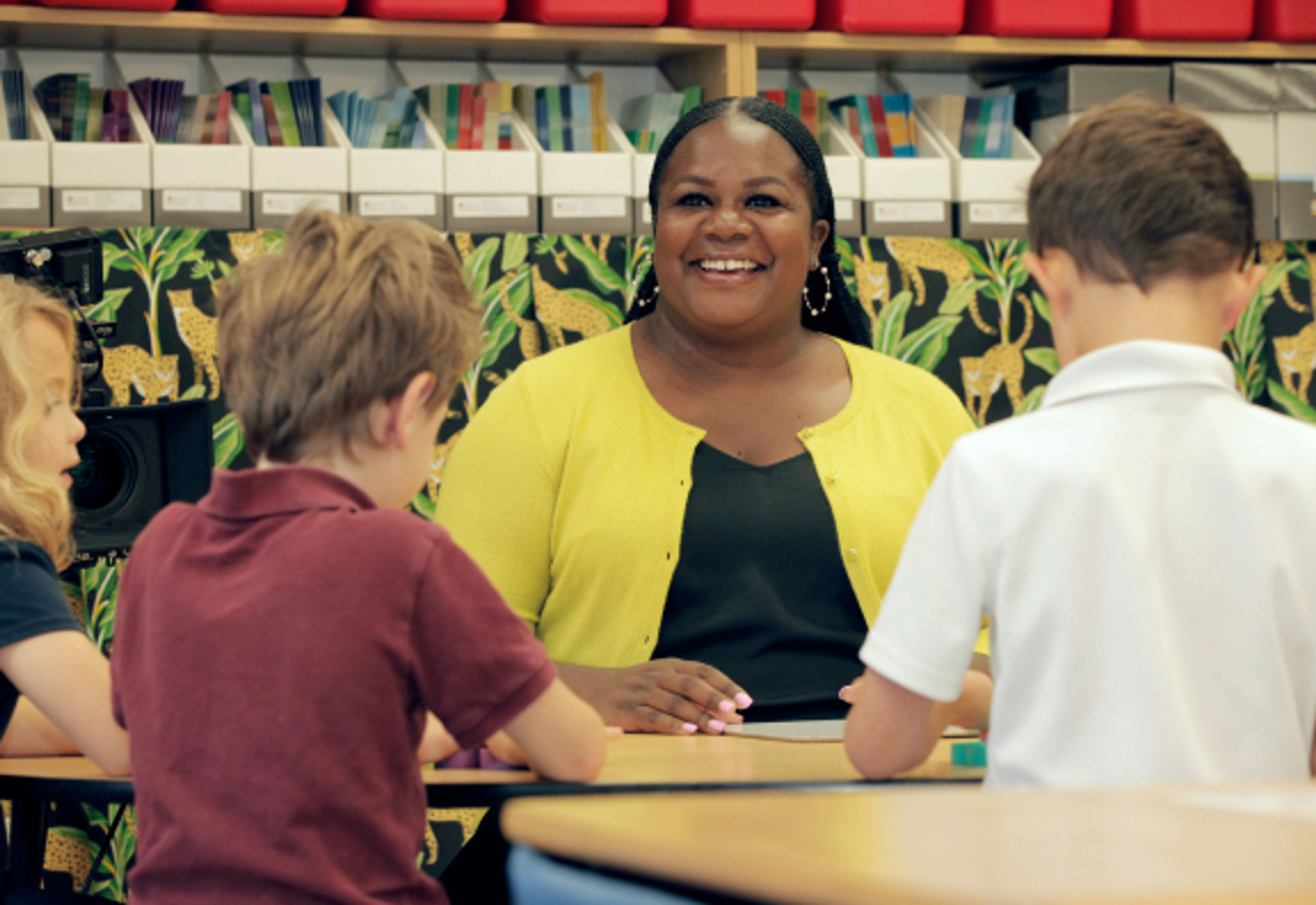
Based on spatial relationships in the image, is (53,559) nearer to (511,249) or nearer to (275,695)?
(275,695)

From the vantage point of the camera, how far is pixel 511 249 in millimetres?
2689

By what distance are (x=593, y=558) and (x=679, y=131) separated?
606 mm

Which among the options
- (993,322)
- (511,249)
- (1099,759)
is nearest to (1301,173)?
(993,322)

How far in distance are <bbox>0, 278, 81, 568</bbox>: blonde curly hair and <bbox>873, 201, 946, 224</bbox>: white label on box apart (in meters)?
1.68

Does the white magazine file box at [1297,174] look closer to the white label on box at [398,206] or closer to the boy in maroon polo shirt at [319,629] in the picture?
the white label on box at [398,206]

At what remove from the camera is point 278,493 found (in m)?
1.07

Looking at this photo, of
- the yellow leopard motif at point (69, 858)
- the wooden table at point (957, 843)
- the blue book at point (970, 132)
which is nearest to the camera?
the wooden table at point (957, 843)

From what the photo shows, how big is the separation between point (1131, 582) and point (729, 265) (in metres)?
1.02

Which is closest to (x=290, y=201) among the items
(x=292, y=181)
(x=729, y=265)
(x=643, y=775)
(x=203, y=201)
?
(x=292, y=181)

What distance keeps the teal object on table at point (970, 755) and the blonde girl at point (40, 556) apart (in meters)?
0.70

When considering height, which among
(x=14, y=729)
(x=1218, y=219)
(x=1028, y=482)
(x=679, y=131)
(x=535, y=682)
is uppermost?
(x=679, y=131)

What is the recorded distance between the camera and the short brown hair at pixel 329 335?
1.11m

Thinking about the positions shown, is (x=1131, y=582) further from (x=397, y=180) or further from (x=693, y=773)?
(x=397, y=180)

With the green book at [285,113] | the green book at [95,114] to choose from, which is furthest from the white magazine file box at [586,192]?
the green book at [95,114]
